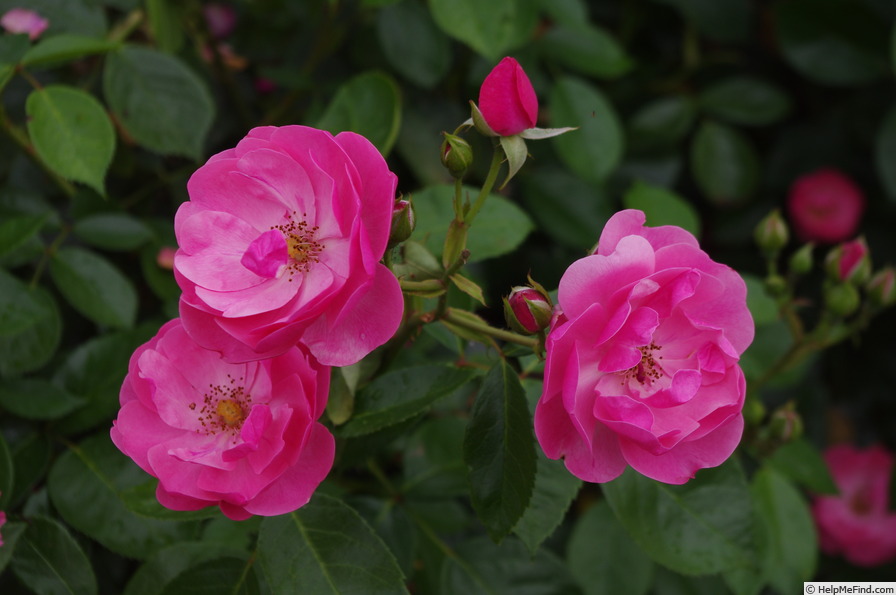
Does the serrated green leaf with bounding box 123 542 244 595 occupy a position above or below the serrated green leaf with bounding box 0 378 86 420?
below

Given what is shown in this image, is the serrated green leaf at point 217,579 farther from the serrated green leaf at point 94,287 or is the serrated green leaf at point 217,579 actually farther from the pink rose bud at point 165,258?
the pink rose bud at point 165,258

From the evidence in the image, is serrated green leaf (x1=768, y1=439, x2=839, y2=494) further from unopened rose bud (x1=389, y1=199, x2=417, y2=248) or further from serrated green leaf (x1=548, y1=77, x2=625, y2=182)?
unopened rose bud (x1=389, y1=199, x2=417, y2=248)

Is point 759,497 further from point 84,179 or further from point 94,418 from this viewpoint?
point 84,179

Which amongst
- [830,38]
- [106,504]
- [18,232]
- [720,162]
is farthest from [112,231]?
[830,38]

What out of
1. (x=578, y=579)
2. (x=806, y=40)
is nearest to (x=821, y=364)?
(x=806, y=40)

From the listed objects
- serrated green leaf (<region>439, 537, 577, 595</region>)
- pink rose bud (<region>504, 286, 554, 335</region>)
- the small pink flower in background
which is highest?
the small pink flower in background

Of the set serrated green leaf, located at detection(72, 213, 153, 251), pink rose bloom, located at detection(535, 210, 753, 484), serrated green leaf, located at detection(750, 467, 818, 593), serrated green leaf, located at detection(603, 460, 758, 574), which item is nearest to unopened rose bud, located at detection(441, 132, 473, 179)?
pink rose bloom, located at detection(535, 210, 753, 484)

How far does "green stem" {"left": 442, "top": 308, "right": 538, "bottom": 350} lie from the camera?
2.68 ft

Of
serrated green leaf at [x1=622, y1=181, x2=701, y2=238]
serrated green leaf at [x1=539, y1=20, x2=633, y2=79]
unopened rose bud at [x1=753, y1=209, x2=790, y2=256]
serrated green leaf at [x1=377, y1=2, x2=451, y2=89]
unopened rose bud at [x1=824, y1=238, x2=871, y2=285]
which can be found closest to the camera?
unopened rose bud at [x1=824, y1=238, x2=871, y2=285]

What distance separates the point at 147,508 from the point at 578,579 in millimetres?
739

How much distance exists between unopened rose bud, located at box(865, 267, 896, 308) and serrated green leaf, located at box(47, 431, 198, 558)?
107 centimetres

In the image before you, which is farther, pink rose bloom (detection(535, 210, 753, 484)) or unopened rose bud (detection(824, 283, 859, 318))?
unopened rose bud (detection(824, 283, 859, 318))

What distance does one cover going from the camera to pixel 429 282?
0.80 m

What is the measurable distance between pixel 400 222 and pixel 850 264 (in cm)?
85
